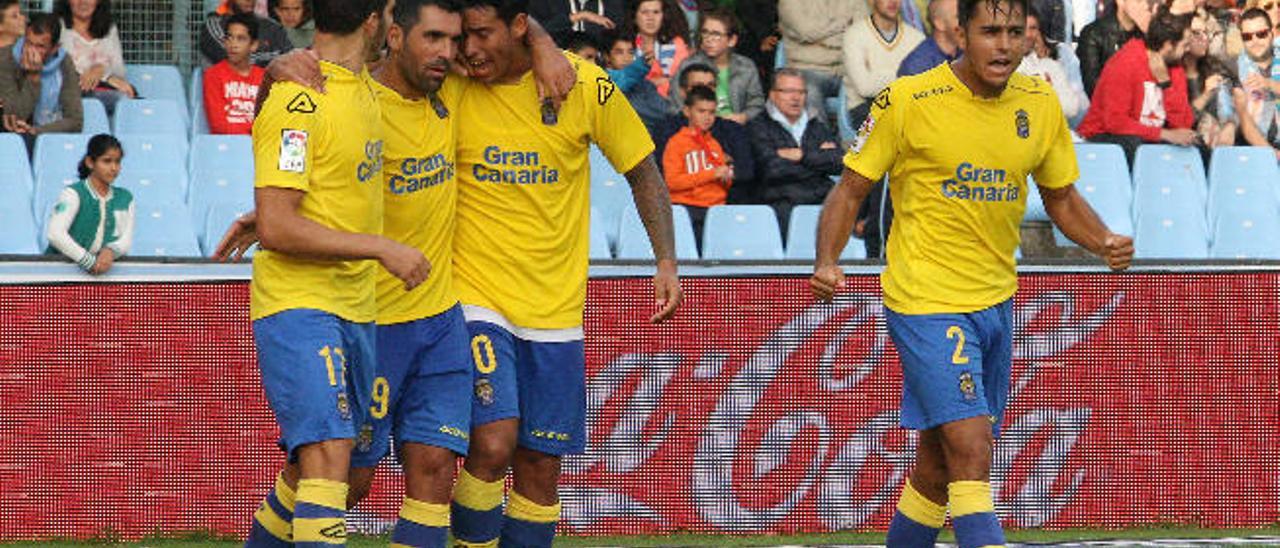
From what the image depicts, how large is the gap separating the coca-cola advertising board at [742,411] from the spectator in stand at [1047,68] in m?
4.98

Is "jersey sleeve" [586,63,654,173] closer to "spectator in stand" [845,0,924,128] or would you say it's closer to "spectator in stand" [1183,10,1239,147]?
"spectator in stand" [845,0,924,128]

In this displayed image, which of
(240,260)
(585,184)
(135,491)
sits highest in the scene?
(585,184)

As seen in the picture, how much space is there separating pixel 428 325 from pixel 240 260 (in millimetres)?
3035

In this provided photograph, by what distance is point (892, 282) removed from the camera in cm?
973

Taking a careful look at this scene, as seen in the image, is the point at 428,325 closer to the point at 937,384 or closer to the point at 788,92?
the point at 937,384

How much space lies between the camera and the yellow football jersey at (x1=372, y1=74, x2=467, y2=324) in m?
8.90

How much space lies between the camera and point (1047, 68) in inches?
677

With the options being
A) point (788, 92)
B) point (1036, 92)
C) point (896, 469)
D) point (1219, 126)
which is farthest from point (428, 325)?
point (1219, 126)

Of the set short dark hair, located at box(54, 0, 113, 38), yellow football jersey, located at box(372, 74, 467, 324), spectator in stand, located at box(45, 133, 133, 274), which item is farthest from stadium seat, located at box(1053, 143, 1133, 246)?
yellow football jersey, located at box(372, 74, 467, 324)

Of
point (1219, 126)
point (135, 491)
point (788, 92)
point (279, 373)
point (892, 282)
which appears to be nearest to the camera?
point (279, 373)

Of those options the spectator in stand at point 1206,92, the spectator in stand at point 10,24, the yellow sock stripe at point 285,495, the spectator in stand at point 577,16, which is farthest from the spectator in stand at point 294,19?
the yellow sock stripe at point 285,495

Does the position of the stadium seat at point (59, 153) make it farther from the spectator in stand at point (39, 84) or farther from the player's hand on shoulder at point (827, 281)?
the player's hand on shoulder at point (827, 281)

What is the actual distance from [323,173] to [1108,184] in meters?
9.11

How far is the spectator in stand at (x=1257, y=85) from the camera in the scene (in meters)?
17.9
